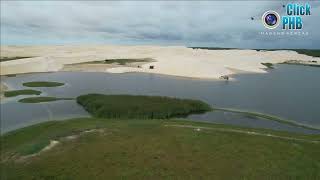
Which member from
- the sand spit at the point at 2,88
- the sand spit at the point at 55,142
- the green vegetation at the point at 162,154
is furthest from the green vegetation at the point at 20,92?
the sand spit at the point at 55,142

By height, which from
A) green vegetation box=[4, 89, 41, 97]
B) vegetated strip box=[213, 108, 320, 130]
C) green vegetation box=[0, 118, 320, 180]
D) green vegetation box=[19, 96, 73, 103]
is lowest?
vegetated strip box=[213, 108, 320, 130]

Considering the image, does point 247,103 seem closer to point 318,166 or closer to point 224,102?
point 224,102

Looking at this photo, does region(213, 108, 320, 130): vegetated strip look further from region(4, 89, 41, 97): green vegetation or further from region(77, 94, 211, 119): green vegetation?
region(4, 89, 41, 97): green vegetation

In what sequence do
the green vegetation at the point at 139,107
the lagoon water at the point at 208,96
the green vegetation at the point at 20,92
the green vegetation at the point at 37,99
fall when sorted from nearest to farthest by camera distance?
1. the lagoon water at the point at 208,96
2. the green vegetation at the point at 139,107
3. the green vegetation at the point at 37,99
4. the green vegetation at the point at 20,92

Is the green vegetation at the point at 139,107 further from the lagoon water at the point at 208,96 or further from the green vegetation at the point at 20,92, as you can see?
the green vegetation at the point at 20,92

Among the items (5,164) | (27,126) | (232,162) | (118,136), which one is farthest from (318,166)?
(27,126)

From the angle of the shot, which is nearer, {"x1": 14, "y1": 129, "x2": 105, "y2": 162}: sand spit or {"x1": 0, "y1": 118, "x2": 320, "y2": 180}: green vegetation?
{"x1": 0, "y1": 118, "x2": 320, "y2": 180}: green vegetation

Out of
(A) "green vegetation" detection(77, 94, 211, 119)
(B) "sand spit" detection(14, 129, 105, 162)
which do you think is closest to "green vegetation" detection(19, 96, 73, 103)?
(A) "green vegetation" detection(77, 94, 211, 119)
